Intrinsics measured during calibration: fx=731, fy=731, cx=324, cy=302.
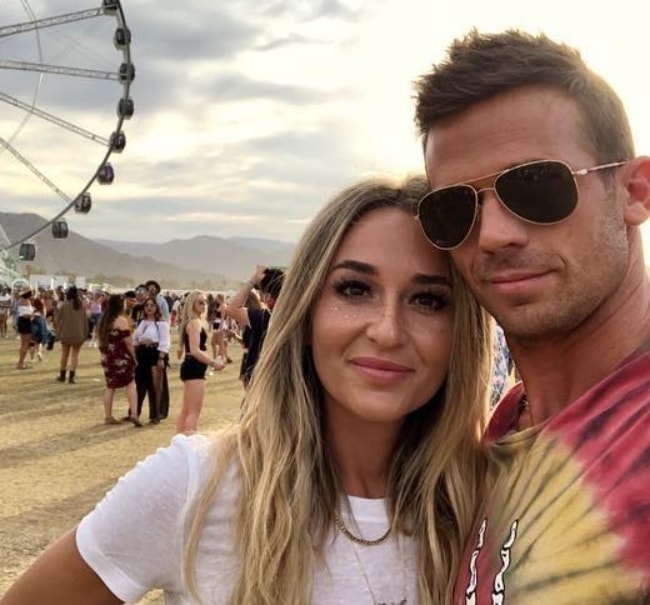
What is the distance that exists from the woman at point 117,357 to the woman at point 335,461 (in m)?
8.08

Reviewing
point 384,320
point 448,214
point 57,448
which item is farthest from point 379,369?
point 57,448

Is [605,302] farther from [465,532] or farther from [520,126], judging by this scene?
[465,532]

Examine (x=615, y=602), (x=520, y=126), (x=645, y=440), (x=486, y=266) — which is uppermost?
(x=520, y=126)

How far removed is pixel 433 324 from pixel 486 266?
0.26m

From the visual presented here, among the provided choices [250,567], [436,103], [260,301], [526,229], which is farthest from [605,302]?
[260,301]

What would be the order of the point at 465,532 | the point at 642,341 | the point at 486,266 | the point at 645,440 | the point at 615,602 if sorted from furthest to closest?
the point at 465,532 → the point at 486,266 → the point at 642,341 → the point at 645,440 → the point at 615,602

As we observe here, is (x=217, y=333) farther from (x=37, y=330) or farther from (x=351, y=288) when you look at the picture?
(x=351, y=288)

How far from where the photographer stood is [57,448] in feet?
27.3

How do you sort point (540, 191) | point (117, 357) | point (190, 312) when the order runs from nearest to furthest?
1. point (540, 191)
2. point (190, 312)
3. point (117, 357)

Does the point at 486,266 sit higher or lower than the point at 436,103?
lower

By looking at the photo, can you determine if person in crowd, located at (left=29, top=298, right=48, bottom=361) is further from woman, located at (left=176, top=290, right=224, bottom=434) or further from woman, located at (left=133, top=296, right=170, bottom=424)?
woman, located at (left=176, top=290, right=224, bottom=434)

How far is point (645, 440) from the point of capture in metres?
1.13

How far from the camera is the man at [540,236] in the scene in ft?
4.42

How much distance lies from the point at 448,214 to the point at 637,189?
0.39 metres
